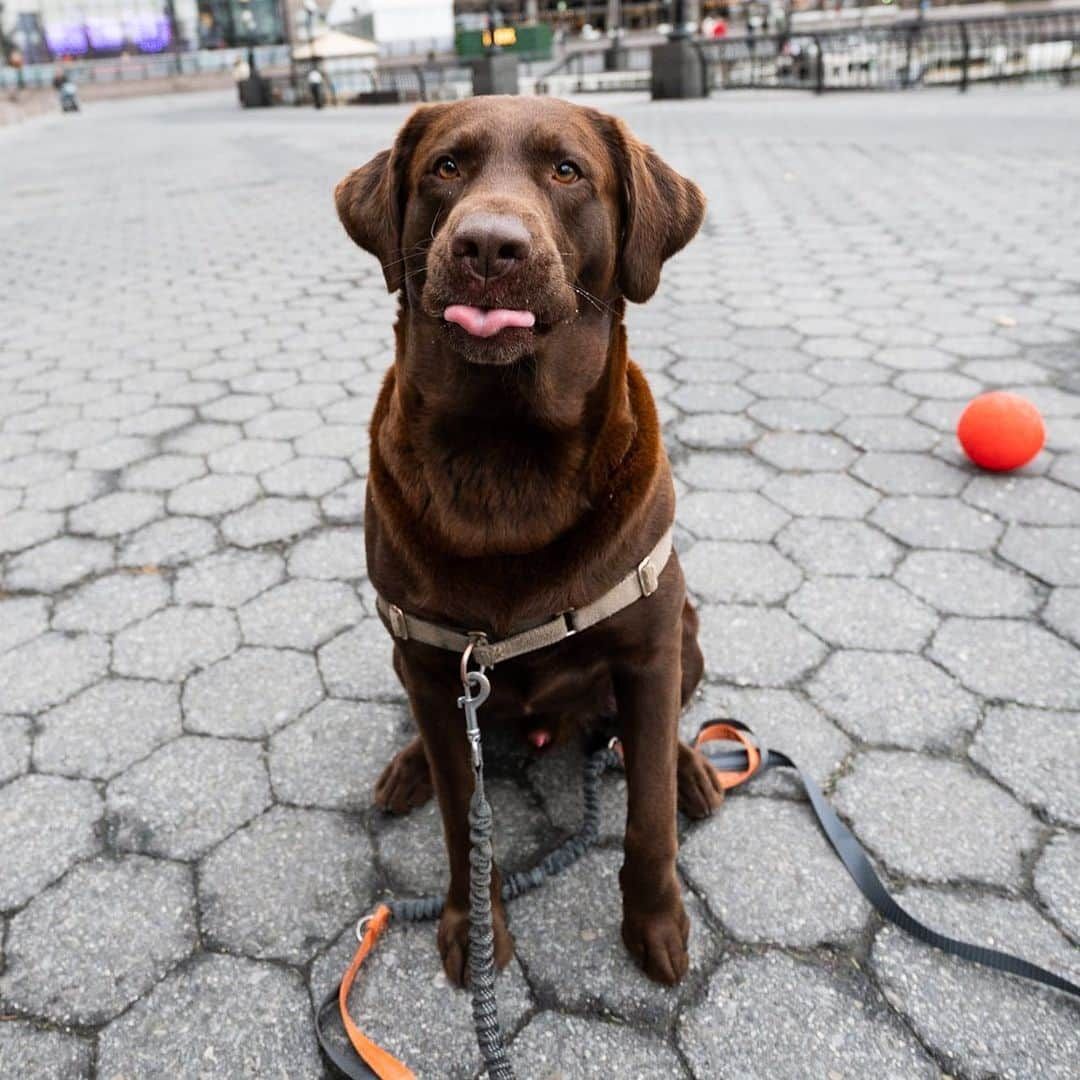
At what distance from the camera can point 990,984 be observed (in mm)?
1676

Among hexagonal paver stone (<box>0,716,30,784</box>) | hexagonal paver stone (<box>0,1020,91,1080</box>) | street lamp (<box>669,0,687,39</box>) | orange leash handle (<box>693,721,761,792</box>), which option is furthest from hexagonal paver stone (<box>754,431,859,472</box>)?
street lamp (<box>669,0,687,39</box>)

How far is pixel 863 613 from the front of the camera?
2.77 m

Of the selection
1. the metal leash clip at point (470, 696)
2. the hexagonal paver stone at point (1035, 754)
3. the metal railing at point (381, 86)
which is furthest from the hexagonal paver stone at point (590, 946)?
the metal railing at point (381, 86)

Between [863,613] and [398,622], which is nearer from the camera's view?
[398,622]

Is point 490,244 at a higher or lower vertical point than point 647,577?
higher

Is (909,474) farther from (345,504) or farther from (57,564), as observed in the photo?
(57,564)

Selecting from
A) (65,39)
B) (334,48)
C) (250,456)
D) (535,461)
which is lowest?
(250,456)

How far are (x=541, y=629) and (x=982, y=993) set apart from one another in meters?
1.08

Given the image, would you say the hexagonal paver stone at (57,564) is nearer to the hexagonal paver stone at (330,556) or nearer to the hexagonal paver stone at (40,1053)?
the hexagonal paver stone at (330,556)

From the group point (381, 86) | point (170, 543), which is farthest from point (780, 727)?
point (381, 86)

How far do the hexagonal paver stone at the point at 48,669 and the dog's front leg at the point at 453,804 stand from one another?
143 centimetres

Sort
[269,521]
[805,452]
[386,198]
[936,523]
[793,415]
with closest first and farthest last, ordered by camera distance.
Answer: [386,198], [936,523], [269,521], [805,452], [793,415]

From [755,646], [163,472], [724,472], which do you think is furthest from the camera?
[163,472]

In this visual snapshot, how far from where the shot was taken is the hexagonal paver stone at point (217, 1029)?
1.62m
